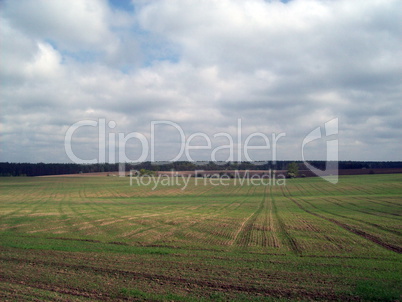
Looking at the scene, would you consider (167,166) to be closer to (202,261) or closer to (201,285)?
(202,261)

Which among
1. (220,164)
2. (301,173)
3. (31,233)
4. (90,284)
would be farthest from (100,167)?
(90,284)

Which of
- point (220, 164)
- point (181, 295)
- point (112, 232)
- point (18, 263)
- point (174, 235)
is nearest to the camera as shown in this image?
point (181, 295)

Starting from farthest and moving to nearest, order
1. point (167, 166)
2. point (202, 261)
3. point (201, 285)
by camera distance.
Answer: point (167, 166) → point (202, 261) → point (201, 285)

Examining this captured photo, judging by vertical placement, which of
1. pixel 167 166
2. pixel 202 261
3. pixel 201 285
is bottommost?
pixel 202 261

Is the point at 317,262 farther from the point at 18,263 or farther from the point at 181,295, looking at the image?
the point at 18,263

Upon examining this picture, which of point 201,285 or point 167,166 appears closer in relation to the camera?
point 201,285

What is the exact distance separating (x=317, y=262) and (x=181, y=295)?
270 inches

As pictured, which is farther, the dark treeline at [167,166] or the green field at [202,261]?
the dark treeline at [167,166]

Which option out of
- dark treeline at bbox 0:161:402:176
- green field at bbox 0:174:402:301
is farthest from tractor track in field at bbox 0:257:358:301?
dark treeline at bbox 0:161:402:176

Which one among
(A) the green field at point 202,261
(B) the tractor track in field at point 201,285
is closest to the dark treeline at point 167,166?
(A) the green field at point 202,261

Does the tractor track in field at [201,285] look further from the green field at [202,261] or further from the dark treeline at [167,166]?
the dark treeline at [167,166]

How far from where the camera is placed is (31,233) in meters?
21.5

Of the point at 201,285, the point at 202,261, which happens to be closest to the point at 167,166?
the point at 202,261

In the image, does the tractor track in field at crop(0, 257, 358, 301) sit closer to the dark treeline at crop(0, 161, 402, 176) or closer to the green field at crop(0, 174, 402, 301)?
the green field at crop(0, 174, 402, 301)
